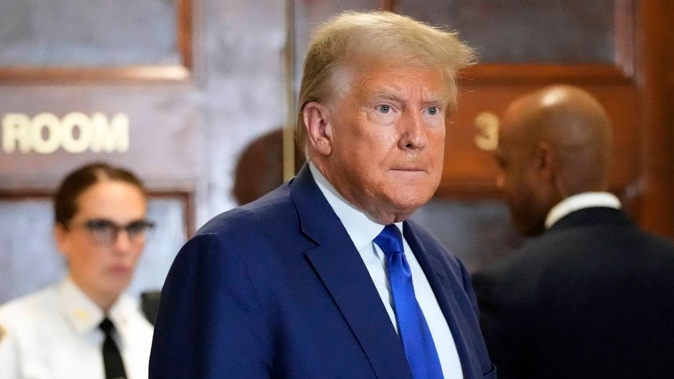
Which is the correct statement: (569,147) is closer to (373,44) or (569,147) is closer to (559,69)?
(559,69)

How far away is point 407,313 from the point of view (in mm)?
1692

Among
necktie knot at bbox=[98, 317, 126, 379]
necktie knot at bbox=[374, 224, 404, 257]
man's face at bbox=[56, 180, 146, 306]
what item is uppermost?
necktie knot at bbox=[374, 224, 404, 257]

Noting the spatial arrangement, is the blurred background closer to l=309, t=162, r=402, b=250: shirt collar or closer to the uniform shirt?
the uniform shirt

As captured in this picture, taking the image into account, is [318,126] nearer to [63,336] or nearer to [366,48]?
[366,48]

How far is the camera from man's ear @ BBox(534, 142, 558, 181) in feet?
8.81

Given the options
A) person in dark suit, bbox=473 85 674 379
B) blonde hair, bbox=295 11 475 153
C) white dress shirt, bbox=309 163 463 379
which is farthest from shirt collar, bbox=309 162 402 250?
person in dark suit, bbox=473 85 674 379

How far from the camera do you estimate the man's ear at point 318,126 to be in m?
1.73

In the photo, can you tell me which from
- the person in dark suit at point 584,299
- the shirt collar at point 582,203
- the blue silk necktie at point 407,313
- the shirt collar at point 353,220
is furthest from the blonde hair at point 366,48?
the shirt collar at point 582,203

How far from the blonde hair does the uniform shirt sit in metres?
1.02

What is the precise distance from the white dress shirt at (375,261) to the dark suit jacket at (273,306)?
1.6 inches

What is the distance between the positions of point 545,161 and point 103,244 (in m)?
1.08

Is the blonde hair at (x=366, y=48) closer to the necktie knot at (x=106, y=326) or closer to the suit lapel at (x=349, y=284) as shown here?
the suit lapel at (x=349, y=284)

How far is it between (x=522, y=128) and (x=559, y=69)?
13.9 inches

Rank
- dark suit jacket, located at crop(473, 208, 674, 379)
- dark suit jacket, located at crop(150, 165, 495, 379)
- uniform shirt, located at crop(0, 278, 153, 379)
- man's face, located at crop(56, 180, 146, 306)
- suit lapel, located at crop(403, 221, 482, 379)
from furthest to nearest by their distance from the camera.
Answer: man's face, located at crop(56, 180, 146, 306)
uniform shirt, located at crop(0, 278, 153, 379)
dark suit jacket, located at crop(473, 208, 674, 379)
suit lapel, located at crop(403, 221, 482, 379)
dark suit jacket, located at crop(150, 165, 495, 379)
